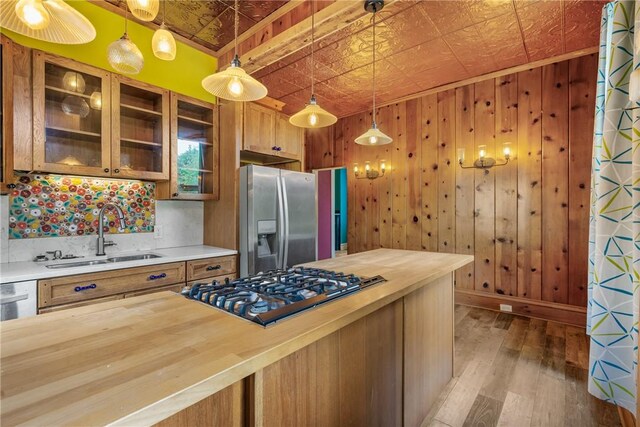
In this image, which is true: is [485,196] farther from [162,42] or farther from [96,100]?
[96,100]

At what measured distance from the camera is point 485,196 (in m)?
3.69

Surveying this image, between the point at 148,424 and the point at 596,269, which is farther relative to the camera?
the point at 596,269

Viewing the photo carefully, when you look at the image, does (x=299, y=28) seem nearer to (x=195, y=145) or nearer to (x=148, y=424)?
(x=195, y=145)

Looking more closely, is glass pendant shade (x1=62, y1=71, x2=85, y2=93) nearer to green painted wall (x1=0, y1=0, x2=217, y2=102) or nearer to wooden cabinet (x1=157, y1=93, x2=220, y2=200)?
green painted wall (x1=0, y1=0, x2=217, y2=102)

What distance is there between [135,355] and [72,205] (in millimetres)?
2394

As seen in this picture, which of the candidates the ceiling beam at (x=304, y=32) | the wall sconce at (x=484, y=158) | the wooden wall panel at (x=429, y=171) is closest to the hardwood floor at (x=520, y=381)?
the wooden wall panel at (x=429, y=171)

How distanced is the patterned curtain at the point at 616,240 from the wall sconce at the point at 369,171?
9.14 feet

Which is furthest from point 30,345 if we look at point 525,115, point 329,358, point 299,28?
point 525,115

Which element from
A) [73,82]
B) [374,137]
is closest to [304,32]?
[374,137]

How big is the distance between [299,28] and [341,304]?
89.0 inches

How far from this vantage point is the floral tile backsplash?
2236mm

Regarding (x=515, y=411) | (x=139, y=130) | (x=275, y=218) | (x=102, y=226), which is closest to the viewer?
(x=515, y=411)

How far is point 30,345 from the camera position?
79 cm

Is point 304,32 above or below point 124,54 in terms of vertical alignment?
above
